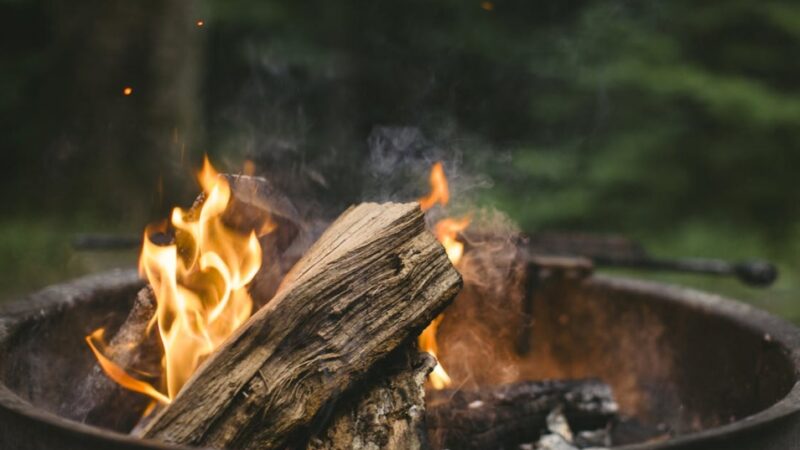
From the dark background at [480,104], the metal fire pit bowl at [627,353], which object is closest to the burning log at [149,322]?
the metal fire pit bowl at [627,353]

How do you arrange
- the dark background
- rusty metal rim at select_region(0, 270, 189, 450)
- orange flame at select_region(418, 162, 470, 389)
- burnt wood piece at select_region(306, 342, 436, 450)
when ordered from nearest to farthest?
1. rusty metal rim at select_region(0, 270, 189, 450)
2. burnt wood piece at select_region(306, 342, 436, 450)
3. orange flame at select_region(418, 162, 470, 389)
4. the dark background

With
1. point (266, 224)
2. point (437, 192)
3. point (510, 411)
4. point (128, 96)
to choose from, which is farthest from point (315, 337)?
point (128, 96)

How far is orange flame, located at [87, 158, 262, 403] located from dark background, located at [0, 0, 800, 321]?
304cm

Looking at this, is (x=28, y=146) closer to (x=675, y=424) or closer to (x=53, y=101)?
(x=53, y=101)

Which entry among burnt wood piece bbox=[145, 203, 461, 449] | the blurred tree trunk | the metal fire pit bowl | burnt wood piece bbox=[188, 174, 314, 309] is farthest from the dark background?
burnt wood piece bbox=[145, 203, 461, 449]

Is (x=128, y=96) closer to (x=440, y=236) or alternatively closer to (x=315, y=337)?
(x=440, y=236)

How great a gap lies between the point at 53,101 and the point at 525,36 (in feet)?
13.7

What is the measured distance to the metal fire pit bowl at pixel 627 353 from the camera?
1541 millimetres

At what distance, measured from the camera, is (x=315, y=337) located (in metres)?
1.58

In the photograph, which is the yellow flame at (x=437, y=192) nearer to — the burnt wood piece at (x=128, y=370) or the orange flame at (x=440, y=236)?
the orange flame at (x=440, y=236)

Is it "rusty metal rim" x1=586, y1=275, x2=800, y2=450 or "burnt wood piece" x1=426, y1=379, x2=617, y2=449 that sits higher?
"rusty metal rim" x1=586, y1=275, x2=800, y2=450

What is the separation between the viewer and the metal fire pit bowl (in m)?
1.54

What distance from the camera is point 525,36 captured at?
23.7 ft

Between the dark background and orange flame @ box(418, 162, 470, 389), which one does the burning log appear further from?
the dark background
